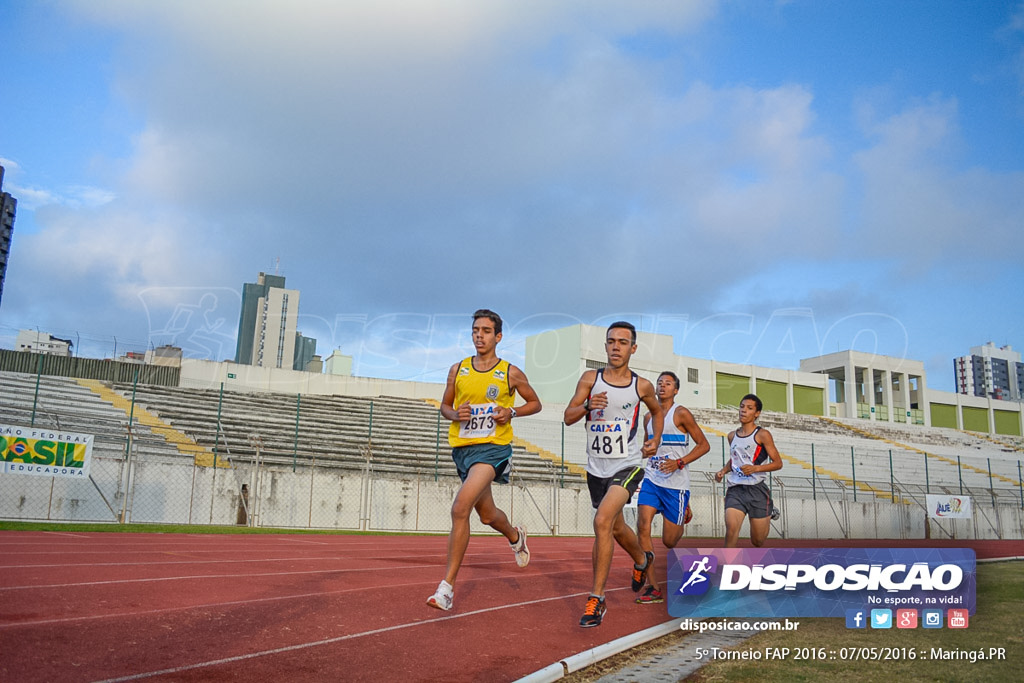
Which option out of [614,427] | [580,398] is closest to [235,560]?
[580,398]

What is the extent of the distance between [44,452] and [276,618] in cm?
1263

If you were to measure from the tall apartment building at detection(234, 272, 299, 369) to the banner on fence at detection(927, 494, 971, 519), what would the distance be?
91.8 m

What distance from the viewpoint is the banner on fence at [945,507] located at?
26.0m

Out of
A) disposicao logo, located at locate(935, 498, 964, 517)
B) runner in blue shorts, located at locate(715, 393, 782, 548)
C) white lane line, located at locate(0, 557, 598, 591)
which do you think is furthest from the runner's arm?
disposicao logo, located at locate(935, 498, 964, 517)

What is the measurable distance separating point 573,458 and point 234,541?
16.4m

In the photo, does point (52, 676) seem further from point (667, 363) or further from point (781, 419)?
point (781, 419)

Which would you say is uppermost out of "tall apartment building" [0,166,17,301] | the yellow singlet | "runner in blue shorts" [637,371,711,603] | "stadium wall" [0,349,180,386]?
"tall apartment building" [0,166,17,301]

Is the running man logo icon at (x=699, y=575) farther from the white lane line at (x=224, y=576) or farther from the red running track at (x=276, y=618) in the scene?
the white lane line at (x=224, y=576)

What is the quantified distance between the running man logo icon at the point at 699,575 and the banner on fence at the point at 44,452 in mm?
13899

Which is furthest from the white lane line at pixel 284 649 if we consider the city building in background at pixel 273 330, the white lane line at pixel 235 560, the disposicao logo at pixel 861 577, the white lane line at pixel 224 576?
the city building in background at pixel 273 330

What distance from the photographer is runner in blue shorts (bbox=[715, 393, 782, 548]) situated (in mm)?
8422

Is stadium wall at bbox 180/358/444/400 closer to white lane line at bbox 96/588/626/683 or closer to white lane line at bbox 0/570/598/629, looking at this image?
white lane line at bbox 0/570/598/629

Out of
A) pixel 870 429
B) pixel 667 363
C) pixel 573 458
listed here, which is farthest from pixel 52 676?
pixel 870 429

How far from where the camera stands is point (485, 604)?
6.46m
